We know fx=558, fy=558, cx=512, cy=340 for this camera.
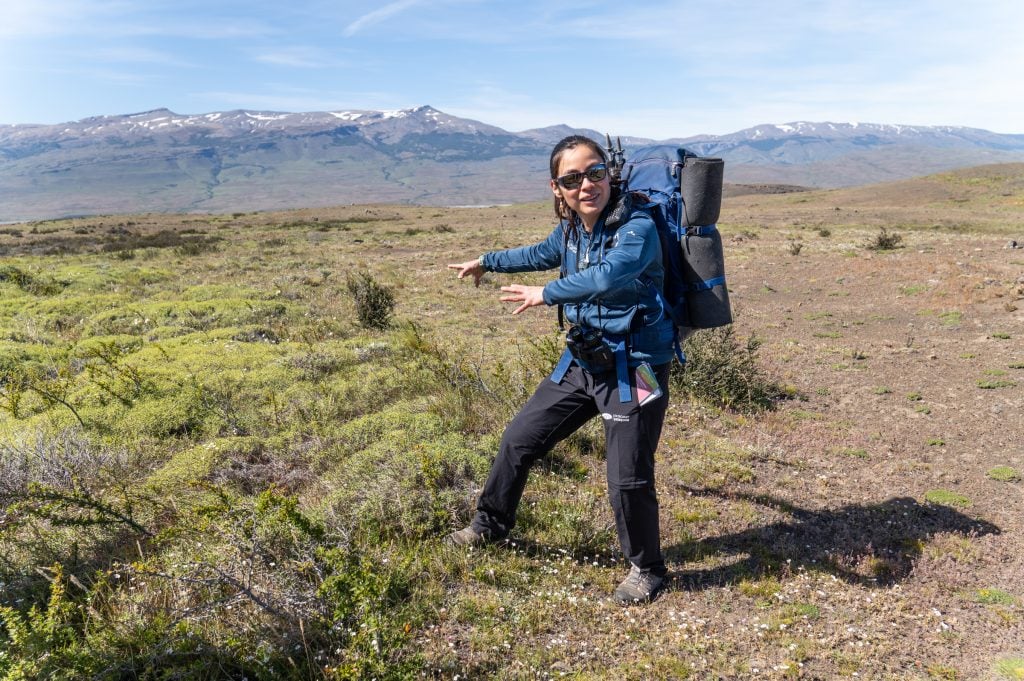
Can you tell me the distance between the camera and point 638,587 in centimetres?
355

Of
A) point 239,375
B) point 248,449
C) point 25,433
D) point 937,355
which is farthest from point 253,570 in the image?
point 937,355

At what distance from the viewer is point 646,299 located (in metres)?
3.27

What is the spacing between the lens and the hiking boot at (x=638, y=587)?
3.52m

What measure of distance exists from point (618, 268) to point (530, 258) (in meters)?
A: 1.11

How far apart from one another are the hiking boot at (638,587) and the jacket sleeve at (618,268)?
6.01 feet

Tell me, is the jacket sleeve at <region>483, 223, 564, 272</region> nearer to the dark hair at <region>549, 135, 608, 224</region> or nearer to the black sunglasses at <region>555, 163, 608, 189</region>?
the dark hair at <region>549, 135, 608, 224</region>

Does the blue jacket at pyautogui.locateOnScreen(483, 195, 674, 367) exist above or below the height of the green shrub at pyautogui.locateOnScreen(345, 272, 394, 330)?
above

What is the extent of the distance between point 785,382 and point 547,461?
5.04 metres

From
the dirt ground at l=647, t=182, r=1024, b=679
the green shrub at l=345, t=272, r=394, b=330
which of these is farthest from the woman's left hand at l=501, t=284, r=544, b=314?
the green shrub at l=345, t=272, r=394, b=330

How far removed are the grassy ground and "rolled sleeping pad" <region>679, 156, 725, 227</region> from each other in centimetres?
234

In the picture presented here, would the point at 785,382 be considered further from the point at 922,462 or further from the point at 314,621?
the point at 314,621

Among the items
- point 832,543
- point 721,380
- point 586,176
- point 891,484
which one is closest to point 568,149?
point 586,176

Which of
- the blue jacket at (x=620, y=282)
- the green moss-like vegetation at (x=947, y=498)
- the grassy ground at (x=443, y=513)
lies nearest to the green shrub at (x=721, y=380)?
the grassy ground at (x=443, y=513)

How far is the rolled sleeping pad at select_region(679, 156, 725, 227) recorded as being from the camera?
3.21m
